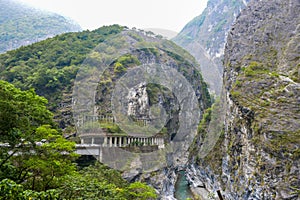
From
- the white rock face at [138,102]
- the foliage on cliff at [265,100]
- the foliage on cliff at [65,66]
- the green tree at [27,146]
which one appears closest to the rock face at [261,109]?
the foliage on cliff at [265,100]

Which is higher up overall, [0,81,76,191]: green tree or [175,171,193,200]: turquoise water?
[0,81,76,191]: green tree

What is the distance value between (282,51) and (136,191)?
18009mm

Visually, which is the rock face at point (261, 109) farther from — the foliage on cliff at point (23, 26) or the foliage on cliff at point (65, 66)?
the foliage on cliff at point (23, 26)

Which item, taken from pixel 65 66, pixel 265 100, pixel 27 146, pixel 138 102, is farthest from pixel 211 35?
pixel 27 146

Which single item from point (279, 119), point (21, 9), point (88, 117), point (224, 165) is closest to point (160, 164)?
point (224, 165)

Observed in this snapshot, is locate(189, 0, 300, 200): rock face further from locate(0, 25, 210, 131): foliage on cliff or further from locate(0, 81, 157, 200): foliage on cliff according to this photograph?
locate(0, 25, 210, 131): foliage on cliff

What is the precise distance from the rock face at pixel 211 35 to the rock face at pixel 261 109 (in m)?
32.7

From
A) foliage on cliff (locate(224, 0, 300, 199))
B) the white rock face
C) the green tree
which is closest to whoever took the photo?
the green tree

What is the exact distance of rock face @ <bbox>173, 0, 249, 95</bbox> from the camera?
71619mm

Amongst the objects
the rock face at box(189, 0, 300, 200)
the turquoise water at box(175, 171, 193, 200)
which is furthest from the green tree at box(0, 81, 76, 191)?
the turquoise water at box(175, 171, 193, 200)

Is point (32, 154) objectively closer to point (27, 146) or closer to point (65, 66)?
point (27, 146)

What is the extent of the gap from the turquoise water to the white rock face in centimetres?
881

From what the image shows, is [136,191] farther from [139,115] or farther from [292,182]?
[139,115]

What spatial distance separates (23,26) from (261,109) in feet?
262
